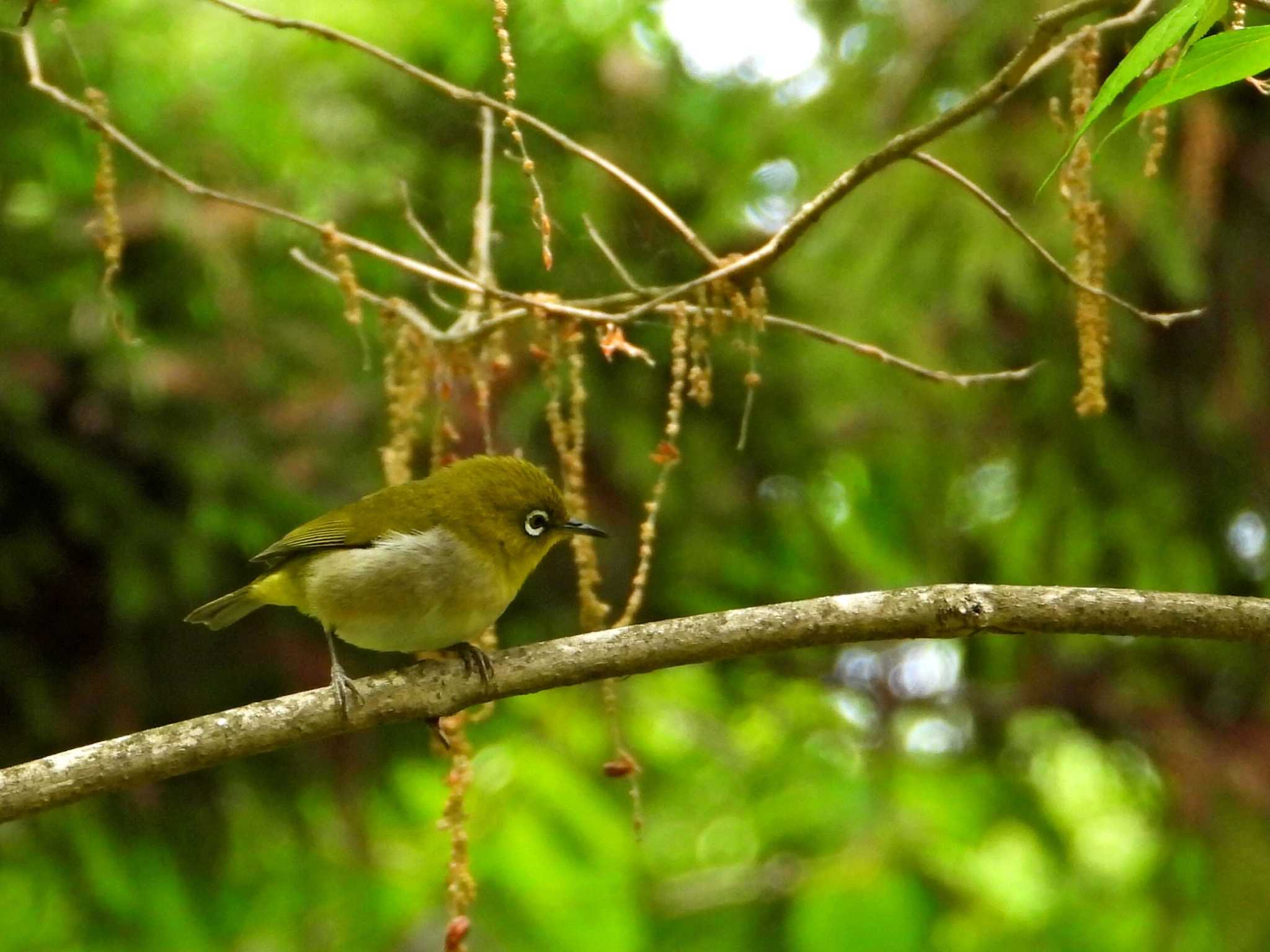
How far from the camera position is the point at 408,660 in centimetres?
556

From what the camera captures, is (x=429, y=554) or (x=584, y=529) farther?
(x=429, y=554)

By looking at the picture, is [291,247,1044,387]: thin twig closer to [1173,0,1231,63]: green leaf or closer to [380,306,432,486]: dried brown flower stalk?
[380,306,432,486]: dried brown flower stalk

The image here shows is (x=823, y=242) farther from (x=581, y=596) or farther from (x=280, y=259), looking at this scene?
(x=581, y=596)

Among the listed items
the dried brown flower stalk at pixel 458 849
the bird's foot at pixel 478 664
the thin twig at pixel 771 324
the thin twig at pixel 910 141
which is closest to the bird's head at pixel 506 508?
the bird's foot at pixel 478 664

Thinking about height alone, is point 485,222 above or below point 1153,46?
above

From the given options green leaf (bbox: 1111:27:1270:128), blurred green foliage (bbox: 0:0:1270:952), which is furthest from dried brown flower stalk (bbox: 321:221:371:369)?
green leaf (bbox: 1111:27:1270:128)

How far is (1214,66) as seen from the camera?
6.49 feet

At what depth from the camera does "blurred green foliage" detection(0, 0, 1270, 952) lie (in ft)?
17.4

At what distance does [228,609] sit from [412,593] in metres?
0.94

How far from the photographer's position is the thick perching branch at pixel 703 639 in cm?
283

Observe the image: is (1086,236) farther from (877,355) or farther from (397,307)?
(397,307)

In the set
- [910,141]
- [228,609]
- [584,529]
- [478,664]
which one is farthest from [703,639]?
[228,609]

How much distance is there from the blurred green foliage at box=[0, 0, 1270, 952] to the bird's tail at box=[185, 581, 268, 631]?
78 centimetres

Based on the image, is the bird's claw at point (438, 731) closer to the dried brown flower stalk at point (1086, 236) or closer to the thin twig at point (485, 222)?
the thin twig at point (485, 222)
